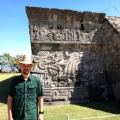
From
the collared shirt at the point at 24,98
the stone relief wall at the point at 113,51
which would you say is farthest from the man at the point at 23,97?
the stone relief wall at the point at 113,51

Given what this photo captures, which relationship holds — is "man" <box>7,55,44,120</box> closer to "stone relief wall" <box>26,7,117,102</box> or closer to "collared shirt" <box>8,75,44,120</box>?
"collared shirt" <box>8,75,44,120</box>

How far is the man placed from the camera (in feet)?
8.72

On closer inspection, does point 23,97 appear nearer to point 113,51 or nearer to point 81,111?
point 81,111

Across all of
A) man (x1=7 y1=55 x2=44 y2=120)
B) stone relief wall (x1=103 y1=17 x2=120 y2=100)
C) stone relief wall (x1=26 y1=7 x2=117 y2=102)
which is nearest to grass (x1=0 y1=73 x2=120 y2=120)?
stone relief wall (x1=26 y1=7 x2=117 y2=102)

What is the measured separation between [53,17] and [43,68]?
78.2 inches

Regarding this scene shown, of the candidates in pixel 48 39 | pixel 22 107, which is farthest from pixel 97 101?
pixel 22 107

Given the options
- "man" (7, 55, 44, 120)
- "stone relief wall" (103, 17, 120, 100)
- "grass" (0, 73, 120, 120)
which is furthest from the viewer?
"stone relief wall" (103, 17, 120, 100)

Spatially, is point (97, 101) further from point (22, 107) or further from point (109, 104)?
point (22, 107)

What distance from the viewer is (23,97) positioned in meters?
2.67

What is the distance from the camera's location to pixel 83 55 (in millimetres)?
7180

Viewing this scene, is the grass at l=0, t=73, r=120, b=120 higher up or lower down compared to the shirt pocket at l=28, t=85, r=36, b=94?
lower down

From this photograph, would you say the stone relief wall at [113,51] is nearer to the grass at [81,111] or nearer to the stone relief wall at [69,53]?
the stone relief wall at [69,53]

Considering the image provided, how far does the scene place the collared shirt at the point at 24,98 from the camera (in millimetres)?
2658

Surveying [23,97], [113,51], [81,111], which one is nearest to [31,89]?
[23,97]
